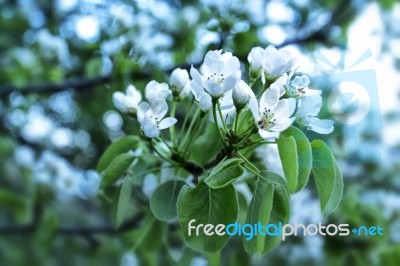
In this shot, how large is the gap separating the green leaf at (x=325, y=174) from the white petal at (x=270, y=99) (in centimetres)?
5

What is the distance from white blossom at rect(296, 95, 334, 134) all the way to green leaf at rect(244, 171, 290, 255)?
0.14 ft

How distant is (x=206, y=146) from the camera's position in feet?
1.43

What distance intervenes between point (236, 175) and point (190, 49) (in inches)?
18.8

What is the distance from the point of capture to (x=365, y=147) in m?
0.66

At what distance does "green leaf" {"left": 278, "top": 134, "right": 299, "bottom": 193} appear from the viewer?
0.38 m

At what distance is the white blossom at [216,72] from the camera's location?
364 mm

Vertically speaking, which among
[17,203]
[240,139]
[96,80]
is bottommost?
[17,203]

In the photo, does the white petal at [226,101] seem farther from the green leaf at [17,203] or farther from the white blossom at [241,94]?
the green leaf at [17,203]

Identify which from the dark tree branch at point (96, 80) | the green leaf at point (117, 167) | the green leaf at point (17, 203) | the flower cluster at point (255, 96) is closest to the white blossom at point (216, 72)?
the flower cluster at point (255, 96)

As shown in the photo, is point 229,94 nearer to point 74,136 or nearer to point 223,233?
point 223,233

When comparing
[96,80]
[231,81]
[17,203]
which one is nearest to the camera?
[231,81]

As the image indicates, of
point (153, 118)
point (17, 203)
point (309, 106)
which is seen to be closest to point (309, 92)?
point (309, 106)

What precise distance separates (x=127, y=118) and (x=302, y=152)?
0.67 ft

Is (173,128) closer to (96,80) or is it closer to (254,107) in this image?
(254,107)
